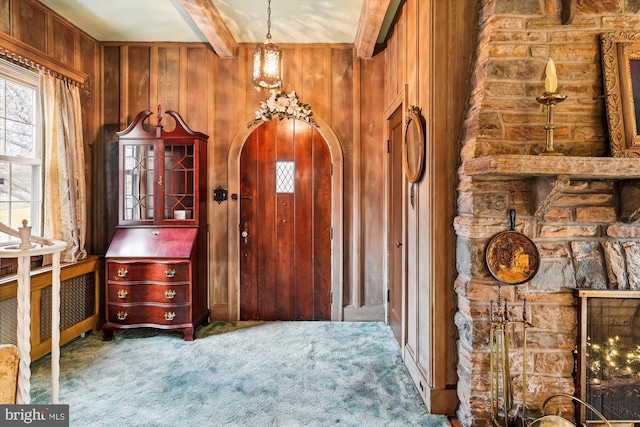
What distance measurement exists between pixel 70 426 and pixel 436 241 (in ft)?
7.54

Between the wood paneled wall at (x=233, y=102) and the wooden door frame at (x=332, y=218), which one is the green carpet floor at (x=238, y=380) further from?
the wood paneled wall at (x=233, y=102)

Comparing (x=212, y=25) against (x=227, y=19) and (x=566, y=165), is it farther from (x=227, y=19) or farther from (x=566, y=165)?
(x=566, y=165)

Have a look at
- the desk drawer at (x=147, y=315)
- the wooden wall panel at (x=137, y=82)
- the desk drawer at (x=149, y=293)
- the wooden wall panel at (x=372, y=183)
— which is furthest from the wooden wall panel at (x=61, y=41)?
the wooden wall panel at (x=372, y=183)

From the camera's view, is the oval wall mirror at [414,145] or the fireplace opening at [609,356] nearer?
the fireplace opening at [609,356]

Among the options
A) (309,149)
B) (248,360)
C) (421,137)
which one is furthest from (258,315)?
(421,137)

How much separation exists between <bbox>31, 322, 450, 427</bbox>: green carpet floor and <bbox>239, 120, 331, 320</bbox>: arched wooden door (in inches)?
13.7

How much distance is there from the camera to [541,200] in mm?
1791

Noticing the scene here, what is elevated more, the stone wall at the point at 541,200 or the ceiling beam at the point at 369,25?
the ceiling beam at the point at 369,25

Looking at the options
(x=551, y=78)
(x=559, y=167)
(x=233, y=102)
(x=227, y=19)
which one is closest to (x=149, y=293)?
(x=233, y=102)

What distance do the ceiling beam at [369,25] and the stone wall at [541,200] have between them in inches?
38.9

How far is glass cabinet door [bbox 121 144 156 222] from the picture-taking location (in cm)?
336

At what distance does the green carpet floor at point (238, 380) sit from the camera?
206cm

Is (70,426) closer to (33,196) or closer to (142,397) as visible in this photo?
(142,397)

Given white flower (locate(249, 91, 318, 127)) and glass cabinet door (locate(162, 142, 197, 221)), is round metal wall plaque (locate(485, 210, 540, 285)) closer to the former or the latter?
white flower (locate(249, 91, 318, 127))
